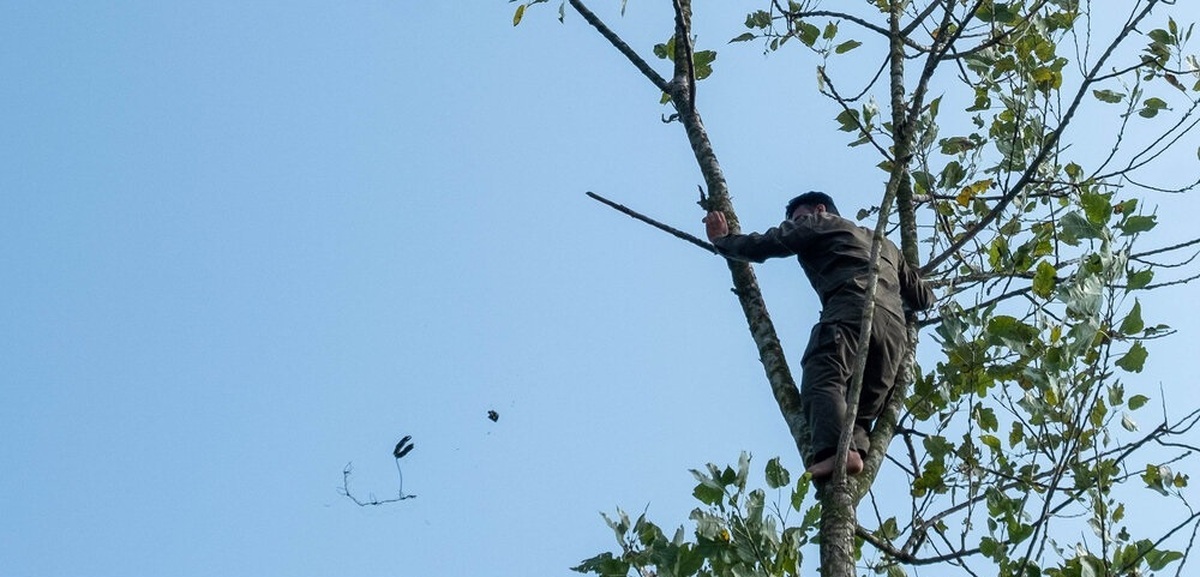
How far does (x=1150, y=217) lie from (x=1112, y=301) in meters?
0.35

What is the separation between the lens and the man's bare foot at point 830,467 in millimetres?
4703

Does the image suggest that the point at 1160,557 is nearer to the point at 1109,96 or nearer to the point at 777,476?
the point at 777,476

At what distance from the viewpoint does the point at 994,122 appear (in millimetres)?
6152

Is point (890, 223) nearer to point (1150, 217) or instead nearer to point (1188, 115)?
point (1188, 115)

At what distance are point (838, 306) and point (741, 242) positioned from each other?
747 millimetres

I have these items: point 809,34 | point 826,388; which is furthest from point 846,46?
point 826,388

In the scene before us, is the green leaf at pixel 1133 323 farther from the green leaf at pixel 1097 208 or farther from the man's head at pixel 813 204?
the man's head at pixel 813 204

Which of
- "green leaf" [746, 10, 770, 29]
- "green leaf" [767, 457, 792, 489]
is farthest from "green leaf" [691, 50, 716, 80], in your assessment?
"green leaf" [767, 457, 792, 489]

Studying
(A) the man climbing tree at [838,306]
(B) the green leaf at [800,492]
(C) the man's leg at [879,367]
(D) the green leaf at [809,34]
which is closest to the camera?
(B) the green leaf at [800,492]

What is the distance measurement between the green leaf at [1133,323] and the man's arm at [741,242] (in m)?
1.48

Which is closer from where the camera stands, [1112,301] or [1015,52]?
[1112,301]

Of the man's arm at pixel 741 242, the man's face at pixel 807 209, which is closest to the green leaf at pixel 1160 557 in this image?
the man's arm at pixel 741 242

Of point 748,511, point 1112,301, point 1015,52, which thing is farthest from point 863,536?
point 1015,52

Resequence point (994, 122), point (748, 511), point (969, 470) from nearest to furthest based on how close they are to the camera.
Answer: point (748, 511) → point (969, 470) → point (994, 122)
